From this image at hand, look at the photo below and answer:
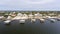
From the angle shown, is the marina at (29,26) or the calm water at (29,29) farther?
the marina at (29,26)

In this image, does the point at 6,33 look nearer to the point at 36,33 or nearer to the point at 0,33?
the point at 0,33

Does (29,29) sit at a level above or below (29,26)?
above

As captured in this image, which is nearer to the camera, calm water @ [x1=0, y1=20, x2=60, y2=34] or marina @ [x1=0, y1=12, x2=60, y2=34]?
calm water @ [x1=0, y1=20, x2=60, y2=34]

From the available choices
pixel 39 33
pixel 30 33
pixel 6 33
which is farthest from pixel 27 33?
pixel 6 33

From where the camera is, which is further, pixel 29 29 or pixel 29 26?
pixel 29 26

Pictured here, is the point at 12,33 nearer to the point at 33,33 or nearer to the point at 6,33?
the point at 6,33

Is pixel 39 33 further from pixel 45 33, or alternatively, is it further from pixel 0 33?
pixel 0 33

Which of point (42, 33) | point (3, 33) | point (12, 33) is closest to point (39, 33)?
point (42, 33)

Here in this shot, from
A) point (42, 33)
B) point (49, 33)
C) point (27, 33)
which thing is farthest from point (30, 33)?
point (49, 33)
